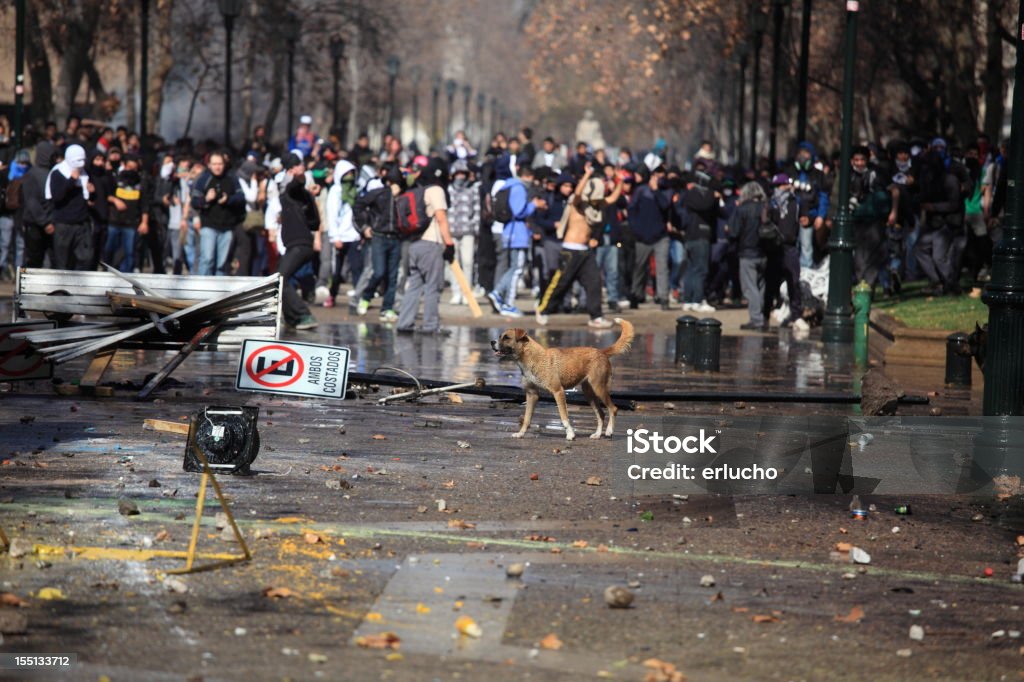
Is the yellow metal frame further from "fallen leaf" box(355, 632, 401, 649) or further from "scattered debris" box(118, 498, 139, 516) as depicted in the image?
"fallen leaf" box(355, 632, 401, 649)

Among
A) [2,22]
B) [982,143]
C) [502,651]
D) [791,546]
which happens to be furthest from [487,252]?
[2,22]

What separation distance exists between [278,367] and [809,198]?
45.7ft

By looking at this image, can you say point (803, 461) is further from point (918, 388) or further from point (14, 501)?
point (918, 388)

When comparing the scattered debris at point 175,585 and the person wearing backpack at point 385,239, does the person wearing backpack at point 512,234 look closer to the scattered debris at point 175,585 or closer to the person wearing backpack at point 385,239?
the person wearing backpack at point 385,239

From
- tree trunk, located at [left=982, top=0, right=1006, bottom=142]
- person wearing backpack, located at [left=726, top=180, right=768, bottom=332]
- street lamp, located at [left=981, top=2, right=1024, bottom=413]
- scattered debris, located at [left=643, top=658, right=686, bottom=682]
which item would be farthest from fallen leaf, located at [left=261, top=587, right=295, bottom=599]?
tree trunk, located at [left=982, top=0, right=1006, bottom=142]

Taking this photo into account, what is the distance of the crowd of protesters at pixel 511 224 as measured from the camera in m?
22.2

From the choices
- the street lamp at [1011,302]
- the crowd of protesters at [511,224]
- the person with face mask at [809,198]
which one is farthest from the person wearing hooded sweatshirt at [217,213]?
the street lamp at [1011,302]

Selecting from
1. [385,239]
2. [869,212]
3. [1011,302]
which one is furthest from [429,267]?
[1011,302]

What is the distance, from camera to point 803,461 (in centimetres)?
1055

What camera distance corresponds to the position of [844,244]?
852 inches

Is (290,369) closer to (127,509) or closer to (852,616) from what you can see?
(127,509)

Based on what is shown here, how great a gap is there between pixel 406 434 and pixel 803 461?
323cm

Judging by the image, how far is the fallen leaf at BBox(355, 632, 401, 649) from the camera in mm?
6828

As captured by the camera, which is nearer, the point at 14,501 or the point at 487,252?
the point at 14,501
